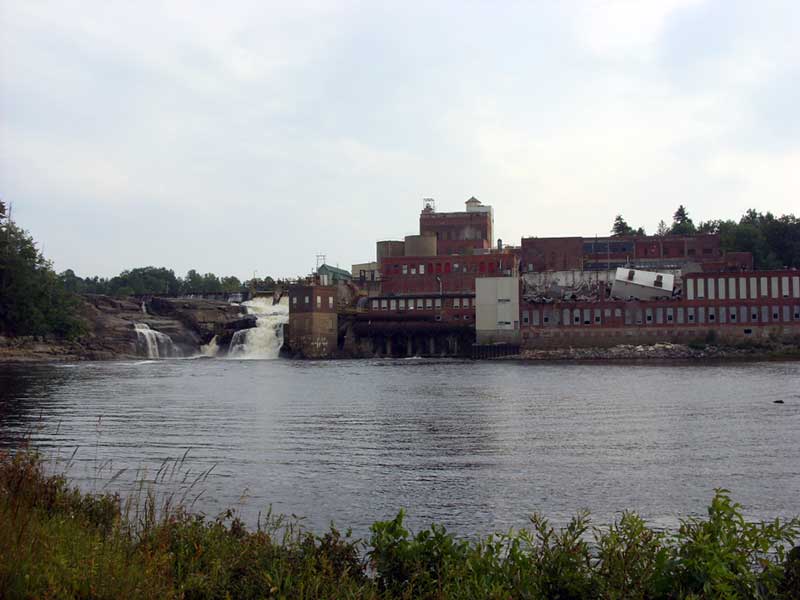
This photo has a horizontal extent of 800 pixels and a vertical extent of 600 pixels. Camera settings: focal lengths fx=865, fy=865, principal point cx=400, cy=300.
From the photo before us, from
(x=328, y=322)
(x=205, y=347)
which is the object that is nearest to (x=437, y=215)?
(x=328, y=322)

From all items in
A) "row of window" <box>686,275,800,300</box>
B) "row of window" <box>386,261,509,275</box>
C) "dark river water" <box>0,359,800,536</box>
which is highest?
"row of window" <box>386,261,509,275</box>

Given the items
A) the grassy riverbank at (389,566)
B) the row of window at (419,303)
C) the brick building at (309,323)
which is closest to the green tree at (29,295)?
the brick building at (309,323)

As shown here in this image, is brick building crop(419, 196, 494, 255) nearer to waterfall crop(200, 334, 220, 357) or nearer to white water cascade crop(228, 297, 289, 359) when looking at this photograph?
white water cascade crop(228, 297, 289, 359)

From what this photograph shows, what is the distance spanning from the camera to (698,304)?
114 meters

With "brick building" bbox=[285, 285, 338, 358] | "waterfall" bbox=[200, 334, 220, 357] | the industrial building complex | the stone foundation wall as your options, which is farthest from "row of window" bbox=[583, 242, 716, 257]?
"waterfall" bbox=[200, 334, 220, 357]

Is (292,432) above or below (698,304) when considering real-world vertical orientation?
below

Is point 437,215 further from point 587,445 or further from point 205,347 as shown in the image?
point 587,445

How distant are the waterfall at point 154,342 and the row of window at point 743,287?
7210 cm

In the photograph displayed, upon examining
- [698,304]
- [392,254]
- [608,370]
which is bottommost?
[608,370]

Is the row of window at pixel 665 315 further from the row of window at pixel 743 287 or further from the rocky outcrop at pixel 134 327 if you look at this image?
the rocky outcrop at pixel 134 327

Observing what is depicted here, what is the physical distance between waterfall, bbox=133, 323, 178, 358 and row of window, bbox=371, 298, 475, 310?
1181 inches

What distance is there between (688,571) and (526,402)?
136 feet

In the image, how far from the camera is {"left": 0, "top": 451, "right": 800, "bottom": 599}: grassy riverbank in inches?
410

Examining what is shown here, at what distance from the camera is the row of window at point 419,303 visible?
125 meters
